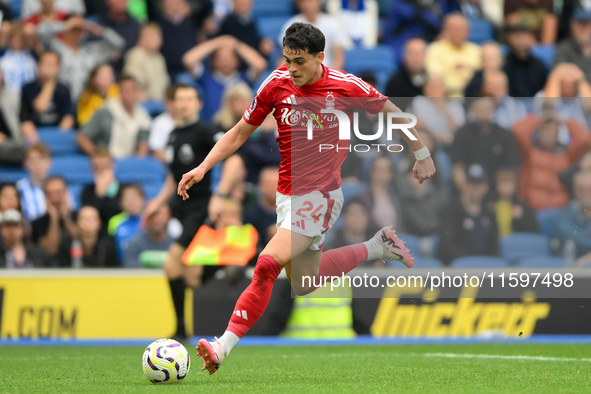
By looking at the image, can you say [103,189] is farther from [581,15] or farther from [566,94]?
[581,15]

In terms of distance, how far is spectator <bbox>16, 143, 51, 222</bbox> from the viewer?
1113cm

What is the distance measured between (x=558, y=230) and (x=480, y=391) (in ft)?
16.5

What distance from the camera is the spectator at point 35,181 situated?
11127 mm

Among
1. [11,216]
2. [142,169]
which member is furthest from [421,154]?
[142,169]

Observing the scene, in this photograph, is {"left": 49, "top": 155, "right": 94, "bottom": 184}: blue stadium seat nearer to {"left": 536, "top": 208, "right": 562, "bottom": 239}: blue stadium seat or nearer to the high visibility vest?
the high visibility vest

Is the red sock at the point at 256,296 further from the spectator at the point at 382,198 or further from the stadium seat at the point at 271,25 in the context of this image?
the stadium seat at the point at 271,25

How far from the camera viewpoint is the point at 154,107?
12648 mm

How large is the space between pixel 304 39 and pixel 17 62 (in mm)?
7832

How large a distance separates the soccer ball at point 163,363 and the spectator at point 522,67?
8178 millimetres

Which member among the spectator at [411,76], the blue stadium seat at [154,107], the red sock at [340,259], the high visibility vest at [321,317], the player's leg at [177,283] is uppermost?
the spectator at [411,76]

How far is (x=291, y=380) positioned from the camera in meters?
5.92

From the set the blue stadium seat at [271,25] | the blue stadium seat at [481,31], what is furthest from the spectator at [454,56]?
the blue stadium seat at [271,25]

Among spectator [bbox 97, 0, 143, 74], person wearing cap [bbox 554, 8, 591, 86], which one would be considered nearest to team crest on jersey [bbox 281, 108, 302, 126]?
spectator [bbox 97, 0, 143, 74]

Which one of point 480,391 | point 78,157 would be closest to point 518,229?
point 480,391
